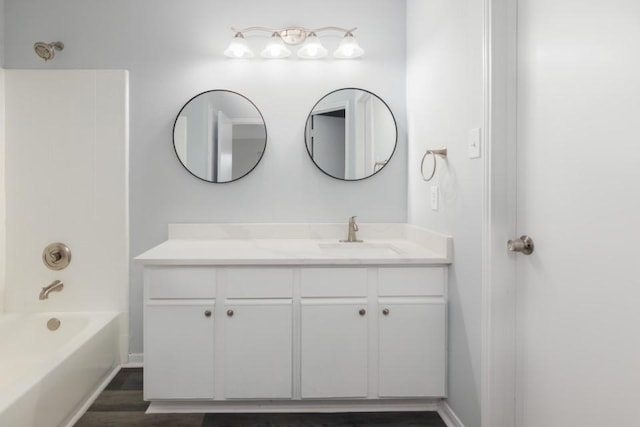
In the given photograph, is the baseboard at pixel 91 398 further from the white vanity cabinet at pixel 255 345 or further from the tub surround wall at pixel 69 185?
the white vanity cabinet at pixel 255 345

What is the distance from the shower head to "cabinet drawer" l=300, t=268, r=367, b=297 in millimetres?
1965

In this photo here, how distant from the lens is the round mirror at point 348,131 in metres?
2.48

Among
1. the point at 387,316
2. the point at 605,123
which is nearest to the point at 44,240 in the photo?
the point at 387,316

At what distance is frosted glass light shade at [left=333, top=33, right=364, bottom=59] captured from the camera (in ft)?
7.88

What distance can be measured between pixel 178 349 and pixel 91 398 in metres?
0.65

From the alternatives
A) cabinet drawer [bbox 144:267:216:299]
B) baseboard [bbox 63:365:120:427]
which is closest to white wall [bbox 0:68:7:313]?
baseboard [bbox 63:365:120:427]

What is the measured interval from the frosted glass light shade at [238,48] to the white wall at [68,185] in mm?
665

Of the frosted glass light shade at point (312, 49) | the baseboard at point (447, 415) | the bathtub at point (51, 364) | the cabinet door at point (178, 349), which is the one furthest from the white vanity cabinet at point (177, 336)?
the frosted glass light shade at point (312, 49)

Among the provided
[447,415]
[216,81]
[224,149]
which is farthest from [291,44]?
[447,415]

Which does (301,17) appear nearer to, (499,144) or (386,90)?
(386,90)

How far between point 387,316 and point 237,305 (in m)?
0.70

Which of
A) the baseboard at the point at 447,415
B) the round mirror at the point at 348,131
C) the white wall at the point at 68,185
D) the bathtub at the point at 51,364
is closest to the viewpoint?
the bathtub at the point at 51,364

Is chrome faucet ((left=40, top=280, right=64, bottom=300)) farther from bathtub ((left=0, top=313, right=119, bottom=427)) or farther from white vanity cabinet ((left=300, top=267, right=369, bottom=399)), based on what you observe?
white vanity cabinet ((left=300, top=267, right=369, bottom=399))

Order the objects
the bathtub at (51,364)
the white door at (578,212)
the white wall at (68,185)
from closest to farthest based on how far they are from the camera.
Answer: the white door at (578,212) < the bathtub at (51,364) < the white wall at (68,185)
